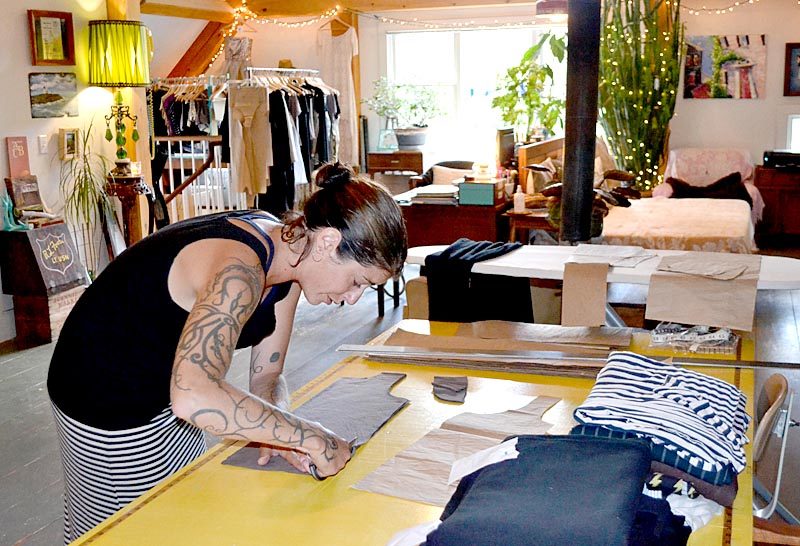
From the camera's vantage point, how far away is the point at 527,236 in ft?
21.2

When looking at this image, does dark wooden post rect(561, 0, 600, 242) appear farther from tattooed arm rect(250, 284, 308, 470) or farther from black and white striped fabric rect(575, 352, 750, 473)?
tattooed arm rect(250, 284, 308, 470)

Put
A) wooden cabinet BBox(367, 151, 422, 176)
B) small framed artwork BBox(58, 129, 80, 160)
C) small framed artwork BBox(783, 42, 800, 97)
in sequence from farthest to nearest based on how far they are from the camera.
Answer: wooden cabinet BBox(367, 151, 422, 176) → small framed artwork BBox(783, 42, 800, 97) → small framed artwork BBox(58, 129, 80, 160)

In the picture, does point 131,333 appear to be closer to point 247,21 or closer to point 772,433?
point 772,433

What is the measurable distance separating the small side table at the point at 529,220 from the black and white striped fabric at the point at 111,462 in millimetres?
4002

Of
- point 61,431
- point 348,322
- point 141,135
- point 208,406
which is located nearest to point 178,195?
point 141,135

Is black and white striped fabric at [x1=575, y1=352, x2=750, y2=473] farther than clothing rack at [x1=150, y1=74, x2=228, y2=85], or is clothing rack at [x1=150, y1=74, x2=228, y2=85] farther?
clothing rack at [x1=150, y1=74, x2=228, y2=85]

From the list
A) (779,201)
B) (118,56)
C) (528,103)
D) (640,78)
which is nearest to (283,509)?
(118,56)

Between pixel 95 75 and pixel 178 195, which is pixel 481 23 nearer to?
pixel 178 195

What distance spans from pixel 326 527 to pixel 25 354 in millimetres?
4056

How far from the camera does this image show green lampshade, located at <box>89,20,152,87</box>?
18.8 feet

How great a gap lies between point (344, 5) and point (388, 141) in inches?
58.2

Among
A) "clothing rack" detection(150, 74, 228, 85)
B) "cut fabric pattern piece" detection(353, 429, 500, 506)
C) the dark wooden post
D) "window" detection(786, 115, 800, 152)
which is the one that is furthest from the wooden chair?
"window" detection(786, 115, 800, 152)

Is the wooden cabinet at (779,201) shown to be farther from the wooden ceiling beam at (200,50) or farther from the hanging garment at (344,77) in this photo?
the wooden ceiling beam at (200,50)

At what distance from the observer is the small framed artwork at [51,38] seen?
5434 mm
